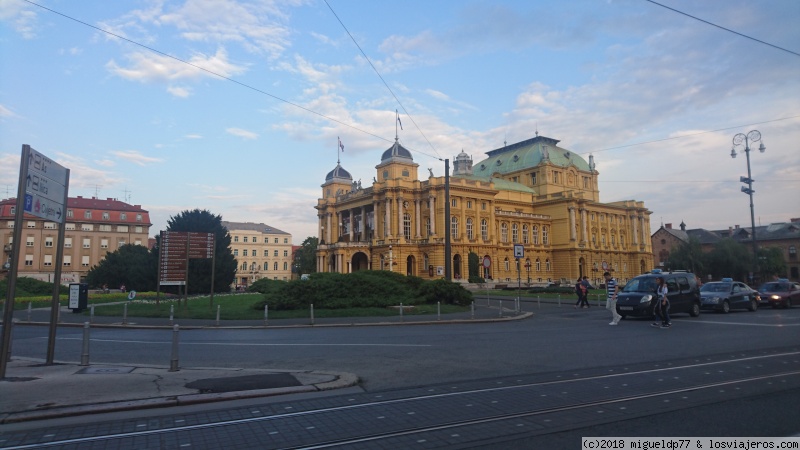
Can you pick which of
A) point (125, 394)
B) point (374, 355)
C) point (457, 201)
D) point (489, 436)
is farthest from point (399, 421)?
point (457, 201)

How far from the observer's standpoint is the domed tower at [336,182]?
294 feet

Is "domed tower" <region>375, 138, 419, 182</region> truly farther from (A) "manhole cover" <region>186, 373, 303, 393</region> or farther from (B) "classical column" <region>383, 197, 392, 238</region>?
(A) "manhole cover" <region>186, 373, 303, 393</region>

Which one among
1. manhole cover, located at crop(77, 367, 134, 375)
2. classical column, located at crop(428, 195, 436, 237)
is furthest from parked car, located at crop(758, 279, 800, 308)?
classical column, located at crop(428, 195, 436, 237)

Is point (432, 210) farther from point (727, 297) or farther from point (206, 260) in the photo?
point (727, 297)

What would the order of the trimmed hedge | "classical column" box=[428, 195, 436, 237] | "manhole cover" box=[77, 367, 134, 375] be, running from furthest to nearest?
1. "classical column" box=[428, 195, 436, 237]
2. the trimmed hedge
3. "manhole cover" box=[77, 367, 134, 375]

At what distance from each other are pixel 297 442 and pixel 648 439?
12.5ft

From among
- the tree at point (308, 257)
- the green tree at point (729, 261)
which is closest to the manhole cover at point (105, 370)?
the green tree at point (729, 261)

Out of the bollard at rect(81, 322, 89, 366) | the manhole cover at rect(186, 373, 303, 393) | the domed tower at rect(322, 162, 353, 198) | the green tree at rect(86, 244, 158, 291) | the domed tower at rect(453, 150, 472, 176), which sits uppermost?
the domed tower at rect(453, 150, 472, 176)

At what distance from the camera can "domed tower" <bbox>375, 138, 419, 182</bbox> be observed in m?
76.6

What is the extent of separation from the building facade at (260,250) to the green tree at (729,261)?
79.7 metres

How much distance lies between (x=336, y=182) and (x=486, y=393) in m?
83.4

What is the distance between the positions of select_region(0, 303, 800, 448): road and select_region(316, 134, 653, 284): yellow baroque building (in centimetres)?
4622

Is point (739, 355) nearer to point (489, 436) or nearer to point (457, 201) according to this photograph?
point (489, 436)

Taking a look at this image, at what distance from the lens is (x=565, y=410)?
674 centimetres
